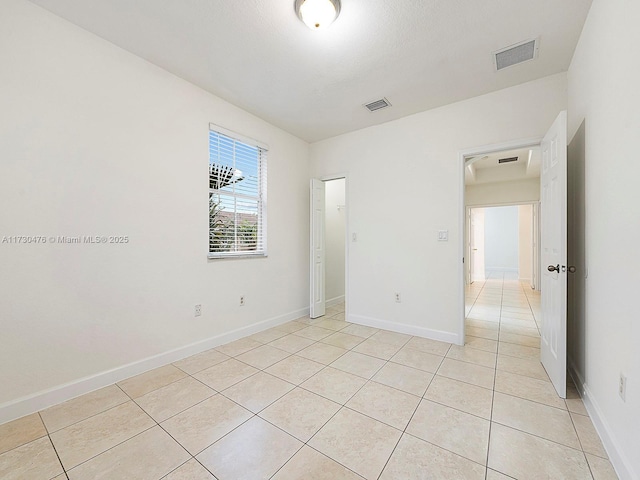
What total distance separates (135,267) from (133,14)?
74.6 inches

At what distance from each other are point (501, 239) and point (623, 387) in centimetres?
1086

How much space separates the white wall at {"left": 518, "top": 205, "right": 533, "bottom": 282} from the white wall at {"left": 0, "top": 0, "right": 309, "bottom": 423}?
7746 millimetres

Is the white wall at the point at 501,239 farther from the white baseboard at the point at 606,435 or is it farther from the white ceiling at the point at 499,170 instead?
the white baseboard at the point at 606,435

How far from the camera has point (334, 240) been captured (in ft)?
16.3

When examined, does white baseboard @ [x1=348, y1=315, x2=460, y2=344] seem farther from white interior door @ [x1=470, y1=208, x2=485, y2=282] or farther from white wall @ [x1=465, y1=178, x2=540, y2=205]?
white interior door @ [x1=470, y1=208, x2=485, y2=282]

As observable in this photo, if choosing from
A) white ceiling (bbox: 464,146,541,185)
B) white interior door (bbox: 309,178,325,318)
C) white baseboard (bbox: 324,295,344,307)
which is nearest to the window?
white interior door (bbox: 309,178,325,318)

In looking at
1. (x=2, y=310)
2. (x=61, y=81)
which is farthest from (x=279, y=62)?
(x=2, y=310)

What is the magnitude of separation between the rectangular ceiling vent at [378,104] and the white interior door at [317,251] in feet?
4.24

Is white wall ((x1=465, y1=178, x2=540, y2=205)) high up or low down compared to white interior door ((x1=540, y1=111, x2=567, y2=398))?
up

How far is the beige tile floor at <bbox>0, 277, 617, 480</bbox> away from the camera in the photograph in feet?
4.42

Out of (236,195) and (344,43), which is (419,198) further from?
(236,195)

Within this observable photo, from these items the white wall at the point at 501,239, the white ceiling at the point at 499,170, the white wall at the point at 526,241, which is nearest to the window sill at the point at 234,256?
the white ceiling at the point at 499,170

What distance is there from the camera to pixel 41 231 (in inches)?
72.8

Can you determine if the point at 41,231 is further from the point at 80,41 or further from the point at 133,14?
the point at 133,14
